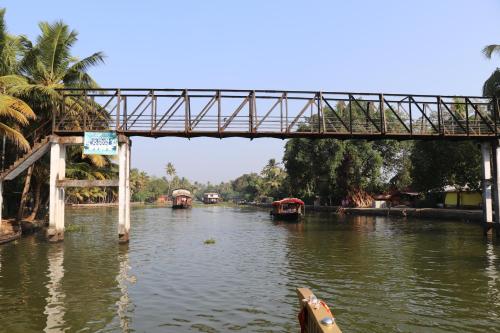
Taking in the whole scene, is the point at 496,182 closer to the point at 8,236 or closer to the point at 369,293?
the point at 369,293

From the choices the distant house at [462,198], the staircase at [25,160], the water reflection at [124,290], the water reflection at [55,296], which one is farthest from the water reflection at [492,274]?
the distant house at [462,198]

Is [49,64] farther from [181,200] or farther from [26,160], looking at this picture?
[181,200]

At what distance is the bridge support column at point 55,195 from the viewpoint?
82.3 ft

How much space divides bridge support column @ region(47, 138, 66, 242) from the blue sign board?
188 cm

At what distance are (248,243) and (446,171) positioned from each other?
99.5 ft

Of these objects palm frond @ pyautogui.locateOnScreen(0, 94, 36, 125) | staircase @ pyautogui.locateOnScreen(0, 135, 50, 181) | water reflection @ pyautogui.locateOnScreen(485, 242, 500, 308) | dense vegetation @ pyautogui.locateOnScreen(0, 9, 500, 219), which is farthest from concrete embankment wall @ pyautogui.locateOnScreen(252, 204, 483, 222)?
palm frond @ pyautogui.locateOnScreen(0, 94, 36, 125)

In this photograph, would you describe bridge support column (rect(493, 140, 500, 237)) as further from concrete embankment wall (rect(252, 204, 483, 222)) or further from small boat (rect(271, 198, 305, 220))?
small boat (rect(271, 198, 305, 220))

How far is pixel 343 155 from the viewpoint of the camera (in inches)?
2751

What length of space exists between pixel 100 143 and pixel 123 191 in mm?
3318

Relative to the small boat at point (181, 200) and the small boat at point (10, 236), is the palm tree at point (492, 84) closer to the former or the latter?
the small boat at point (10, 236)

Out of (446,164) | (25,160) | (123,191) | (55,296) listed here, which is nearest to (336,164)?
(446,164)

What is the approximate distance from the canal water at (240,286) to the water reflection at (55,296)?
32 millimetres

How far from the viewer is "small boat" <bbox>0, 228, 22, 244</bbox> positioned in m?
25.3

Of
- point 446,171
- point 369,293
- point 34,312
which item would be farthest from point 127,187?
point 446,171
